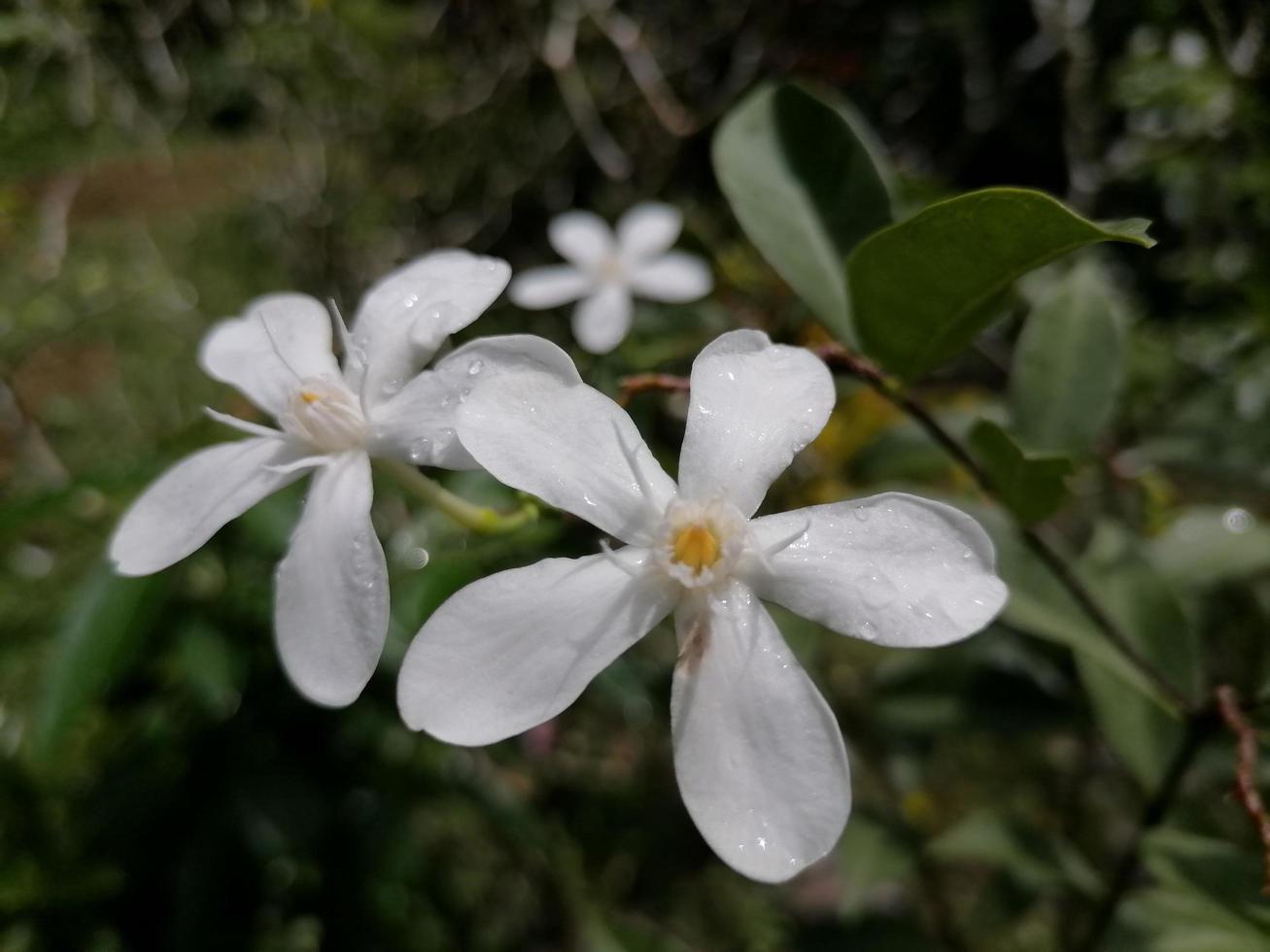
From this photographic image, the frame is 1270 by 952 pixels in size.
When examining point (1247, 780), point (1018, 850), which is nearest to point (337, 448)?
point (1247, 780)

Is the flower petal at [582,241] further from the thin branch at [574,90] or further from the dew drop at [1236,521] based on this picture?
the dew drop at [1236,521]

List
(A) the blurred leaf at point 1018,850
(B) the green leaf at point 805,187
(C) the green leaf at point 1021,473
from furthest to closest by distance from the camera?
(A) the blurred leaf at point 1018,850 → (B) the green leaf at point 805,187 → (C) the green leaf at point 1021,473

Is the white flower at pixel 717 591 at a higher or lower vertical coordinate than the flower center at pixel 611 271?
higher

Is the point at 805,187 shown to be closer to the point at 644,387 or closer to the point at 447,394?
the point at 644,387

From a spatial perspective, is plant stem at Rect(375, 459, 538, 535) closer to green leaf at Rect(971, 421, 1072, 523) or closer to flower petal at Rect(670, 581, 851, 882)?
flower petal at Rect(670, 581, 851, 882)

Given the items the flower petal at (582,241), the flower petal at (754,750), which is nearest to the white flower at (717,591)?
the flower petal at (754,750)

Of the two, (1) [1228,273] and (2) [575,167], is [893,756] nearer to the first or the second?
(1) [1228,273]

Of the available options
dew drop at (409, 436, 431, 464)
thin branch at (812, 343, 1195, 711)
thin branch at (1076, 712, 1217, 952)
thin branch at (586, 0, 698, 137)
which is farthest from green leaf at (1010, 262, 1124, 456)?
thin branch at (586, 0, 698, 137)
